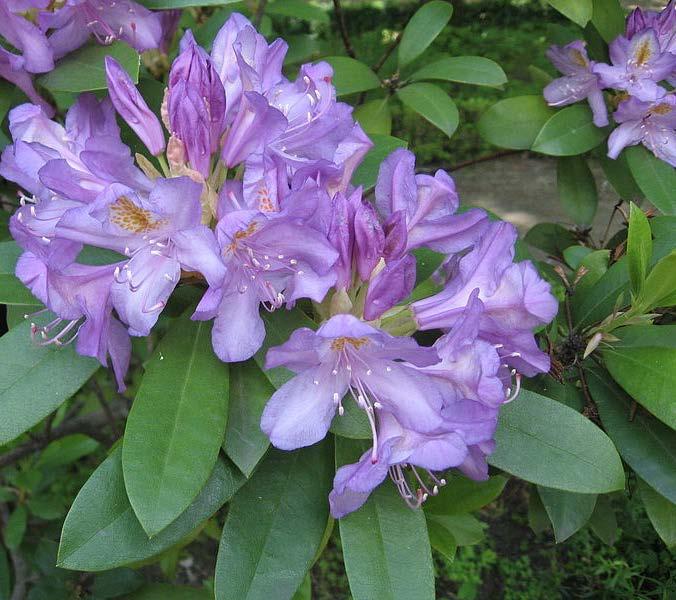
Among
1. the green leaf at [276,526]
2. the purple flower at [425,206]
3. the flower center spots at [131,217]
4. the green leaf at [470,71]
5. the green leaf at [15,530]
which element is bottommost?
the green leaf at [15,530]

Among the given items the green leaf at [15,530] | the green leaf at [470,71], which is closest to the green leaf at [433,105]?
the green leaf at [470,71]

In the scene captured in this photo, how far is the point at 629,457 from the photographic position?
106 cm

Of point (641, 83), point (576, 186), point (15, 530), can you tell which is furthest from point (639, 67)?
point (15, 530)

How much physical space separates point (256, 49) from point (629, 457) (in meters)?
0.77

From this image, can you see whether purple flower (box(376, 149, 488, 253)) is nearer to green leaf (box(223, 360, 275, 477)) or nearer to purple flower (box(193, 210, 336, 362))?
purple flower (box(193, 210, 336, 362))

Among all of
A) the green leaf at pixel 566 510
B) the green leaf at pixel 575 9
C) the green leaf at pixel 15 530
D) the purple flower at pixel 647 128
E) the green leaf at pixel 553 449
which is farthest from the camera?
the green leaf at pixel 15 530

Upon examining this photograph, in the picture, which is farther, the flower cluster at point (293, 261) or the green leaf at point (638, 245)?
the green leaf at point (638, 245)

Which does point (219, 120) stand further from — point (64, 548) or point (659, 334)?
point (659, 334)

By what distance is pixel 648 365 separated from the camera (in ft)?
3.30

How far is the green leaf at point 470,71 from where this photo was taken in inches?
57.7

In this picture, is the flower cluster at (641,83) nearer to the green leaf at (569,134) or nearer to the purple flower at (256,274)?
the green leaf at (569,134)

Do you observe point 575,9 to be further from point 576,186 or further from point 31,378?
point 31,378

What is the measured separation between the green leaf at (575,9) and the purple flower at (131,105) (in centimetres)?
75

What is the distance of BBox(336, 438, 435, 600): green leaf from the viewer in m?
0.84
